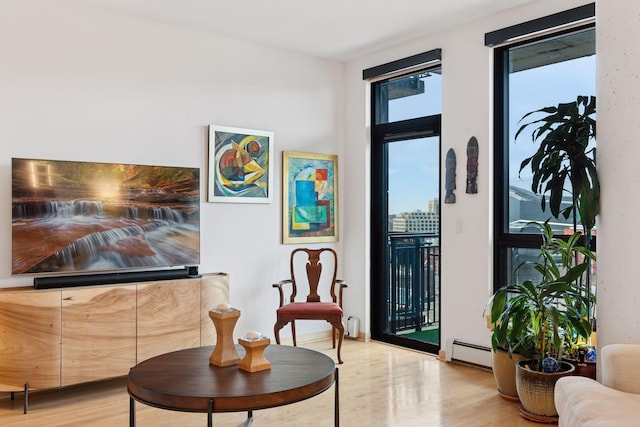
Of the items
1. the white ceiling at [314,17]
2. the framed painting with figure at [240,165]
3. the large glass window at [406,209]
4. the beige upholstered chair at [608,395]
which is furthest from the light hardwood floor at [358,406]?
the white ceiling at [314,17]

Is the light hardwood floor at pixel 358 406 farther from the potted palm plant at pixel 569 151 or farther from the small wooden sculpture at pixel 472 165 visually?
the small wooden sculpture at pixel 472 165

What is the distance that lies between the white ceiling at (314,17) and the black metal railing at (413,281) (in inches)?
73.0

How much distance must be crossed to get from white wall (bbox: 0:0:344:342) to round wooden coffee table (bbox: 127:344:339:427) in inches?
72.8

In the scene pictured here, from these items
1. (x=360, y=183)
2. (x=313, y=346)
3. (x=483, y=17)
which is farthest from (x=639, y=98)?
(x=313, y=346)

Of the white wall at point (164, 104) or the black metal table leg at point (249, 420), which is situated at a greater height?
the white wall at point (164, 104)

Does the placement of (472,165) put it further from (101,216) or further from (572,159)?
(101,216)

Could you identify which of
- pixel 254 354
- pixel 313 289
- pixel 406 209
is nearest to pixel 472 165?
pixel 406 209

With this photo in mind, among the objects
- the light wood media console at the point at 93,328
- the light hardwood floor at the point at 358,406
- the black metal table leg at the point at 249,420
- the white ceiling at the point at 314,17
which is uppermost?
the white ceiling at the point at 314,17

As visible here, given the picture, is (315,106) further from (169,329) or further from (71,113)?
(169,329)

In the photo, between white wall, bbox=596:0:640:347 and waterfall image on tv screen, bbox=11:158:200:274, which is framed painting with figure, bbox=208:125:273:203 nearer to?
waterfall image on tv screen, bbox=11:158:200:274

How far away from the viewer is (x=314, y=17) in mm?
4297

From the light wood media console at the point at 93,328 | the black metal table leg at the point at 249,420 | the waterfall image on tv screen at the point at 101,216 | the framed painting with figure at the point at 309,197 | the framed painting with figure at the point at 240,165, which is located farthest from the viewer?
the framed painting with figure at the point at 309,197

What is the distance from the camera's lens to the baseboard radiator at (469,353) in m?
4.23

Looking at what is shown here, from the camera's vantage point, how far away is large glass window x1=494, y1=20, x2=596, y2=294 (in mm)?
3850
